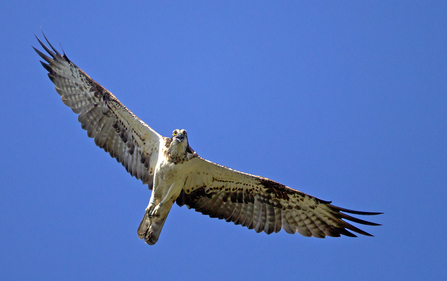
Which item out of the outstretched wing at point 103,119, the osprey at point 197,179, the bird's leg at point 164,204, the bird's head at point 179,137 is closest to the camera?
the bird's head at point 179,137

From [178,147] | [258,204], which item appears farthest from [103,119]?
[258,204]

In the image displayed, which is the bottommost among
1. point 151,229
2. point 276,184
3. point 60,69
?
point 151,229

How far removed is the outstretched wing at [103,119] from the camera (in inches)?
416

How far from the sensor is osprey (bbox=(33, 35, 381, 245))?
10.4 meters

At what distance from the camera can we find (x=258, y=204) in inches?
420

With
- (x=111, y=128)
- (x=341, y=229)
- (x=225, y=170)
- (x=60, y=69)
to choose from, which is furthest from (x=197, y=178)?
(x=60, y=69)

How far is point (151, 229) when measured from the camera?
969cm

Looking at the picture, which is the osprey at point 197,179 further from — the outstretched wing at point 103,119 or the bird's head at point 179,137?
the bird's head at point 179,137

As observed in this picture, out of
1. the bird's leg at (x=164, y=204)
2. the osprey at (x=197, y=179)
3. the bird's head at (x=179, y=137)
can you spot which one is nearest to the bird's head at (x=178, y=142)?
the bird's head at (x=179, y=137)

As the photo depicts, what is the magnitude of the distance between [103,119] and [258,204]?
4.05 metres

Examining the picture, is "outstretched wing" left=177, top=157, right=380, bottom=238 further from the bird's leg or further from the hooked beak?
the hooked beak

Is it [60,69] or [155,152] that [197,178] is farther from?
[60,69]

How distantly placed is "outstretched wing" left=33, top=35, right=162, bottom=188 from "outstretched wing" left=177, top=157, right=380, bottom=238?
1.19m

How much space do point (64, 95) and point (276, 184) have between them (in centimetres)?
526
